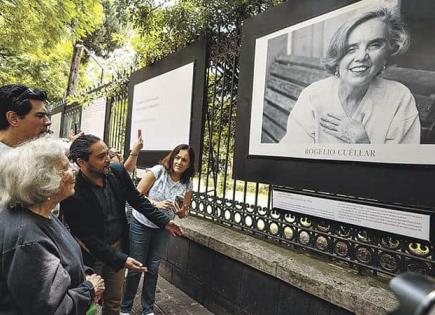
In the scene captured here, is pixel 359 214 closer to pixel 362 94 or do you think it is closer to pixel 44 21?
pixel 362 94

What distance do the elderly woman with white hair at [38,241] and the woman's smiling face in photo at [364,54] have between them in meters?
2.03

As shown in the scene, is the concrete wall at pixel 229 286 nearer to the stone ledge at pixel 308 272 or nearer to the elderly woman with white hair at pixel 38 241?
the stone ledge at pixel 308 272

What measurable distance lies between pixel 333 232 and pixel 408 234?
2.06ft

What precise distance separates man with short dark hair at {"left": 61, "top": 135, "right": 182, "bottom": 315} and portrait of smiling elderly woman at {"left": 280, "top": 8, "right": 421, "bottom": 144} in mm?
1560

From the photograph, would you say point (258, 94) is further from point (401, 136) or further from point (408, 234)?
point (408, 234)

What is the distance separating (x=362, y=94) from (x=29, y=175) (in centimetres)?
218

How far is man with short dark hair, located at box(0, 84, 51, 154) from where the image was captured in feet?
8.43

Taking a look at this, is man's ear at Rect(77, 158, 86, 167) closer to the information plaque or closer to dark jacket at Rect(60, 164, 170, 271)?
dark jacket at Rect(60, 164, 170, 271)

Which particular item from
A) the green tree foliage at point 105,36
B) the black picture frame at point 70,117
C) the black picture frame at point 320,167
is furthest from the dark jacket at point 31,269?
the green tree foliage at point 105,36

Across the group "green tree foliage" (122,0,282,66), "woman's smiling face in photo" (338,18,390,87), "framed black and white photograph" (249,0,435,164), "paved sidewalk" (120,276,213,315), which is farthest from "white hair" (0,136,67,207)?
"green tree foliage" (122,0,282,66)

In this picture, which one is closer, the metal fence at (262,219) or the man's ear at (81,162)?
the metal fence at (262,219)

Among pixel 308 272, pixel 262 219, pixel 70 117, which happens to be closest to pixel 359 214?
pixel 308 272

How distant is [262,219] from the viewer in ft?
11.3

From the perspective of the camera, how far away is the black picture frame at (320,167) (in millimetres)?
2238
